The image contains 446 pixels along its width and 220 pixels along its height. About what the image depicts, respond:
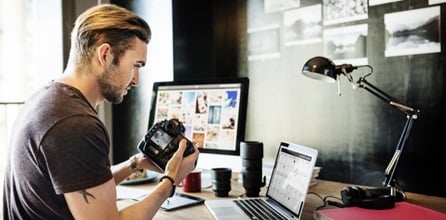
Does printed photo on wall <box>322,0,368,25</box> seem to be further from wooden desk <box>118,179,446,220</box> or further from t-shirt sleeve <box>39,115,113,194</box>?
t-shirt sleeve <box>39,115,113,194</box>

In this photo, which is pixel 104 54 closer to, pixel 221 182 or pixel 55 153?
pixel 55 153

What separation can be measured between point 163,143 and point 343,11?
0.94 meters

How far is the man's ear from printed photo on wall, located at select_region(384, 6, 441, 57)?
1064 millimetres

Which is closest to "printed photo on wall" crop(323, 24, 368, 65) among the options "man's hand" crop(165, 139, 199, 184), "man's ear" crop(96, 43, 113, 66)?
"man's hand" crop(165, 139, 199, 184)

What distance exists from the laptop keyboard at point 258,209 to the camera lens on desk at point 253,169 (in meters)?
0.09

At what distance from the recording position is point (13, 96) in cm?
186

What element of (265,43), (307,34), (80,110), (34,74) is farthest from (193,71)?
(80,110)

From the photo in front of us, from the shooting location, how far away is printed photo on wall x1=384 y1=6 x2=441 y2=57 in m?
1.44

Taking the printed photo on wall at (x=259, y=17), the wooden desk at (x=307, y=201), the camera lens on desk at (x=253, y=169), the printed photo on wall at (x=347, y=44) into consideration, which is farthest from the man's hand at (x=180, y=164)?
the printed photo on wall at (x=259, y=17)

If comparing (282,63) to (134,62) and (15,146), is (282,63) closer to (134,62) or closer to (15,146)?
(134,62)

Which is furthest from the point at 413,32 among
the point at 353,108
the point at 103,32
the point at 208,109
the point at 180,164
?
the point at 103,32

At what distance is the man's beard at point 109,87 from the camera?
1.07m

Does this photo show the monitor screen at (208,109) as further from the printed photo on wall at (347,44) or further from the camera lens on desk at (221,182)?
the printed photo on wall at (347,44)

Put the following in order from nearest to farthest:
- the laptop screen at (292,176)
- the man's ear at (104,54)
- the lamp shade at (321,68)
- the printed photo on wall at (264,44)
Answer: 1. the man's ear at (104,54)
2. the laptop screen at (292,176)
3. the lamp shade at (321,68)
4. the printed photo on wall at (264,44)
